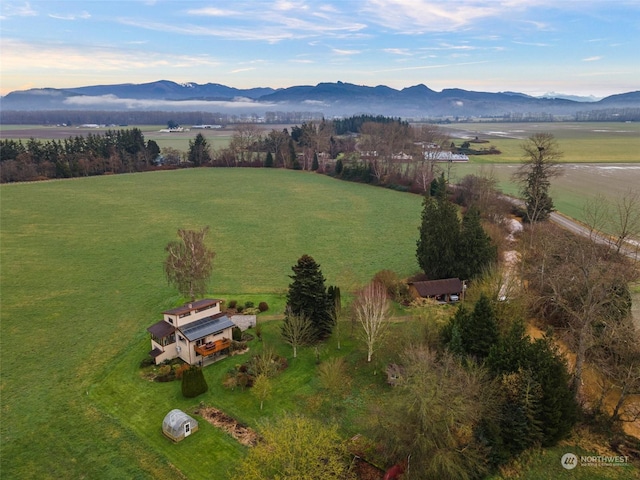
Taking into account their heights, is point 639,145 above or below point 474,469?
above

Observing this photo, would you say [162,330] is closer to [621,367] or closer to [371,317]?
[371,317]

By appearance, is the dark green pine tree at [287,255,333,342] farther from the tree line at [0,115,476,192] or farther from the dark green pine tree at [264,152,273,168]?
the dark green pine tree at [264,152,273,168]

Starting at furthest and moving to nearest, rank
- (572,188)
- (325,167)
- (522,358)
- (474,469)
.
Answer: (325,167) < (572,188) < (522,358) < (474,469)

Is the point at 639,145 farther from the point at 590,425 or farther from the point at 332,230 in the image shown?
the point at 590,425

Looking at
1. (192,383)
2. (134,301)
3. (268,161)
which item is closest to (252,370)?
(192,383)

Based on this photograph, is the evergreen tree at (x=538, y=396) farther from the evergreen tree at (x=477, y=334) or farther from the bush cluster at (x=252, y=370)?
the bush cluster at (x=252, y=370)

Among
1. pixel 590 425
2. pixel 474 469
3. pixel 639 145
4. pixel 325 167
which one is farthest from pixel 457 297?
pixel 639 145
